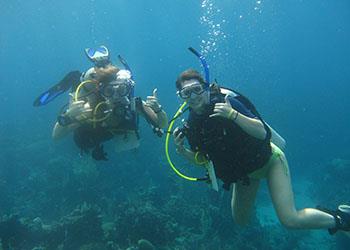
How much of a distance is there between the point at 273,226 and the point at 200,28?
18343 cm

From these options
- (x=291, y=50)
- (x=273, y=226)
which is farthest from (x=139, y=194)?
(x=291, y=50)

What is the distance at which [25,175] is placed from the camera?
19.7 meters

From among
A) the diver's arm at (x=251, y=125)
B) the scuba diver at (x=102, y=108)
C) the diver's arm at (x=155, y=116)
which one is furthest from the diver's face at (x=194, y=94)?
the diver's arm at (x=155, y=116)

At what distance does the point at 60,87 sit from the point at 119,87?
1810 mm

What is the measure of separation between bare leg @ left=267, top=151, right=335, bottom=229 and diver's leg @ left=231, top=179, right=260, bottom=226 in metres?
0.66

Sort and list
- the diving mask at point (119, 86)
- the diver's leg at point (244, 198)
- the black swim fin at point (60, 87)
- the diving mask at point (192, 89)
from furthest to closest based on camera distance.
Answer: the black swim fin at point (60, 87)
the diver's leg at point (244, 198)
the diving mask at point (119, 86)
the diving mask at point (192, 89)

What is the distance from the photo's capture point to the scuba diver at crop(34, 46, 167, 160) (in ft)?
19.6

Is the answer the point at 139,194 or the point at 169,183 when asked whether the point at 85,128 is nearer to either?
the point at 139,194

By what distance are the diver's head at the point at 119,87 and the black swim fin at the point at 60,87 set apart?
1434 millimetres

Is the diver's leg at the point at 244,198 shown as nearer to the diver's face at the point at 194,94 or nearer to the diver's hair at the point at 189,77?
the diver's face at the point at 194,94

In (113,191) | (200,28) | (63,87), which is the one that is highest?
(63,87)

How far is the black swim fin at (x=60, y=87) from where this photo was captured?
703cm

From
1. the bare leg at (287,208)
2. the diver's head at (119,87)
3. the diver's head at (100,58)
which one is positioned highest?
the diver's head at (100,58)

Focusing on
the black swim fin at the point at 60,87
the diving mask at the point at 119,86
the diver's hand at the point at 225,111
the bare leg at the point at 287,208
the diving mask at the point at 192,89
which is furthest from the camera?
the black swim fin at the point at 60,87
